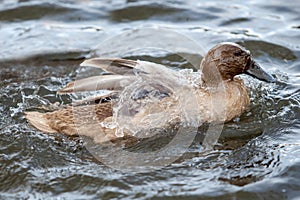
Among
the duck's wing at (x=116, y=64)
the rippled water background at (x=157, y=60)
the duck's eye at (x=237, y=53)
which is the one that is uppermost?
the duck's eye at (x=237, y=53)

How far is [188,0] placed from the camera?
7.83 meters

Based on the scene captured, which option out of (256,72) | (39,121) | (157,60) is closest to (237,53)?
(256,72)

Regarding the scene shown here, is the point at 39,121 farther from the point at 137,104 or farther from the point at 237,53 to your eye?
the point at 237,53

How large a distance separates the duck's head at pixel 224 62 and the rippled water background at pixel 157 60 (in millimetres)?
388

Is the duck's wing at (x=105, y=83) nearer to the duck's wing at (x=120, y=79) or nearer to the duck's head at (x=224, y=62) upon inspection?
the duck's wing at (x=120, y=79)

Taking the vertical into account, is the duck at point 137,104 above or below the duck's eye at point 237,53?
below

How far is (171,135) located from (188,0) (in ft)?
11.1

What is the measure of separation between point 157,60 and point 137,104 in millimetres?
1706

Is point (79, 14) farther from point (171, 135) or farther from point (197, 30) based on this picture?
point (171, 135)

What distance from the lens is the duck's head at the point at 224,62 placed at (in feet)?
16.2

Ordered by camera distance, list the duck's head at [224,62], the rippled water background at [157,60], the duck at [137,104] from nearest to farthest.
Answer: the rippled water background at [157,60]
the duck at [137,104]
the duck's head at [224,62]

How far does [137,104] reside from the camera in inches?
184

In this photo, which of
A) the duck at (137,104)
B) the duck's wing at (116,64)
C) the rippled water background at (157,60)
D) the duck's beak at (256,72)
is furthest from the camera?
the duck's beak at (256,72)

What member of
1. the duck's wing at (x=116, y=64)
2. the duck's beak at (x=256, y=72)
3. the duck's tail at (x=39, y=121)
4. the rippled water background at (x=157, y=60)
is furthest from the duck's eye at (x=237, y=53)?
the duck's tail at (x=39, y=121)
